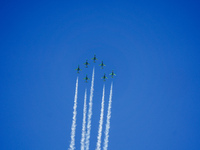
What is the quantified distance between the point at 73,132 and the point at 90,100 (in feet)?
20.5

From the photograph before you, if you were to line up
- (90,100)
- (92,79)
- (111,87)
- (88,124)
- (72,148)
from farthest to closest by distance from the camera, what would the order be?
(111,87)
(92,79)
(90,100)
(88,124)
(72,148)

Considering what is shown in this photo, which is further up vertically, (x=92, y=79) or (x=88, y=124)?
(x=92, y=79)

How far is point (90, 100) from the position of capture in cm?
3891

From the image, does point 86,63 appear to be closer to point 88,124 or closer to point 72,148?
point 88,124

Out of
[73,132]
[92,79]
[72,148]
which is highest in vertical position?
[92,79]

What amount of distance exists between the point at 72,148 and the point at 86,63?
14.6 metres

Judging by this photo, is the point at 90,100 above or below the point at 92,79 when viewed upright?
below

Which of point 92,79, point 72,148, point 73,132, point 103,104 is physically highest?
point 92,79

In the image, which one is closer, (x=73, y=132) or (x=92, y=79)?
(x=73, y=132)

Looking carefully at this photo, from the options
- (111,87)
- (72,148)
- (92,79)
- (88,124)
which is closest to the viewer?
(72,148)

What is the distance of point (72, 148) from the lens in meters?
34.3

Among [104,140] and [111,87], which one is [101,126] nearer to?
[104,140]

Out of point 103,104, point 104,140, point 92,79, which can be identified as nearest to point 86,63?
point 92,79

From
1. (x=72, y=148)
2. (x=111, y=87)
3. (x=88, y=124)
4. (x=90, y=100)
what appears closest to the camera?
(x=72, y=148)
